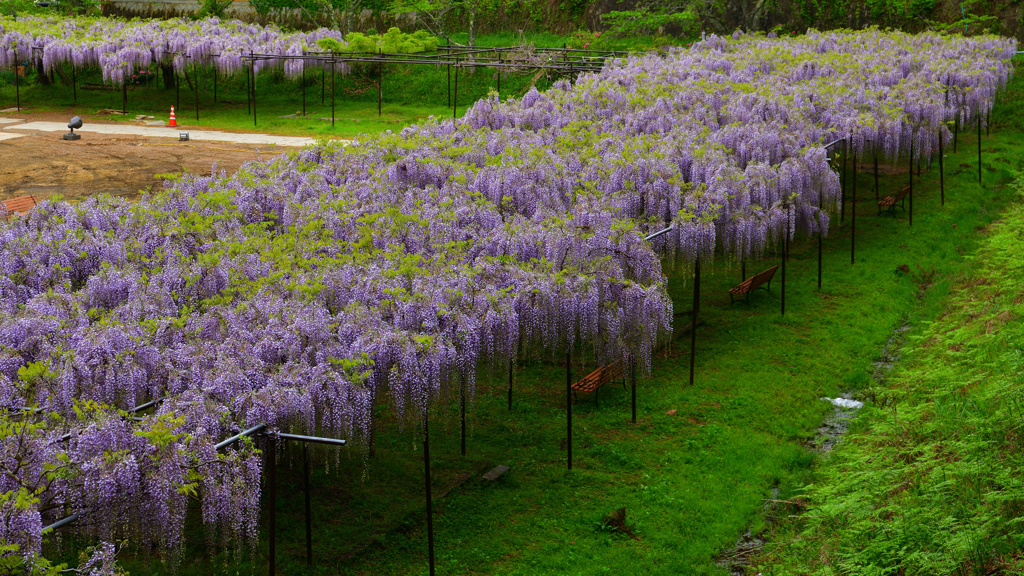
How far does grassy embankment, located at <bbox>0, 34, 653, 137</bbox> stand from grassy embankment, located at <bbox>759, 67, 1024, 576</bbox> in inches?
1005

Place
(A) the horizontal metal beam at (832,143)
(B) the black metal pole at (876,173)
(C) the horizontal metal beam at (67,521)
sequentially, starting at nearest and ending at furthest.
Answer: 1. (C) the horizontal metal beam at (67,521)
2. (A) the horizontal metal beam at (832,143)
3. (B) the black metal pole at (876,173)

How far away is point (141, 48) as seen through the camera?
38188 millimetres

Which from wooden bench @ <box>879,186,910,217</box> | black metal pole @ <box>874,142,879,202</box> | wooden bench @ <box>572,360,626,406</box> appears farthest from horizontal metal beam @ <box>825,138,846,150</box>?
wooden bench @ <box>572,360,626,406</box>

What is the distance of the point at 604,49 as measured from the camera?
4438 centimetres

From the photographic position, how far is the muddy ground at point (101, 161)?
2670cm

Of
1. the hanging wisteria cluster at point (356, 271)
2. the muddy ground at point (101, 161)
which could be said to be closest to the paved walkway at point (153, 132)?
the muddy ground at point (101, 161)

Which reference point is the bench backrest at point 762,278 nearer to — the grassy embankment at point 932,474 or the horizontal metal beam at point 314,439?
the grassy embankment at point 932,474

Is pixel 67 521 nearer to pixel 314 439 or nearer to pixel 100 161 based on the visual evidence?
pixel 314 439

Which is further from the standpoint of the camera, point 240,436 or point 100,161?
point 100,161

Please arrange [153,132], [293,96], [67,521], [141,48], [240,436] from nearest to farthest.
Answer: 1. [67,521]
2. [240,436]
3. [153,132]
4. [141,48]
5. [293,96]

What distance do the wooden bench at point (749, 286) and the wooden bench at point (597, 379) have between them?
17.9 ft

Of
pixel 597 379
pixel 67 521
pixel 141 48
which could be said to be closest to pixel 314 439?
pixel 67 521

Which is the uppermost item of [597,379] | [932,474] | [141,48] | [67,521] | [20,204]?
[141,48]

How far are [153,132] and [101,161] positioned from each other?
578 cm
